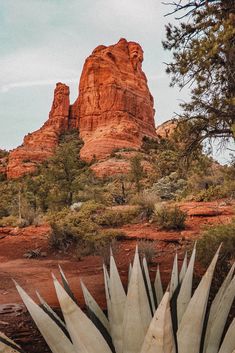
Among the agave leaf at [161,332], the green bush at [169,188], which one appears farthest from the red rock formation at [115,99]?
the agave leaf at [161,332]

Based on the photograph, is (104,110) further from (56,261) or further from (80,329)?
(80,329)

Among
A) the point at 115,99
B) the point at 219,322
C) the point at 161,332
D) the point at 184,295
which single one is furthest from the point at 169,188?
the point at 115,99

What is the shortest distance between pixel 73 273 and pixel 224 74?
4.79m

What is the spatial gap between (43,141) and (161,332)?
6806cm

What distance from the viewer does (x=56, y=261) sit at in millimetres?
8781

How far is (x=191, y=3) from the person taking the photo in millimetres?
7109

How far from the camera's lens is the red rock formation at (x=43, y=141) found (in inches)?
2302

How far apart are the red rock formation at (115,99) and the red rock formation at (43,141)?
2.98 m

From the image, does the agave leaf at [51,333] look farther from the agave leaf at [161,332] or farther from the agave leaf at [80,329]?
the agave leaf at [161,332]

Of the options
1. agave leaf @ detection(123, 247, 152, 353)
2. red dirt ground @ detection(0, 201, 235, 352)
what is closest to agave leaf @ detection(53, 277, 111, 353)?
agave leaf @ detection(123, 247, 152, 353)

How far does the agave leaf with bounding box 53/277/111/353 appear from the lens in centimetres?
143

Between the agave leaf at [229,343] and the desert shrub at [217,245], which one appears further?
the desert shrub at [217,245]

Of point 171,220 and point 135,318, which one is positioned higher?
point 171,220

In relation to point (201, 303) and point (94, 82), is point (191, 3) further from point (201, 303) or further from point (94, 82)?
point (94, 82)
